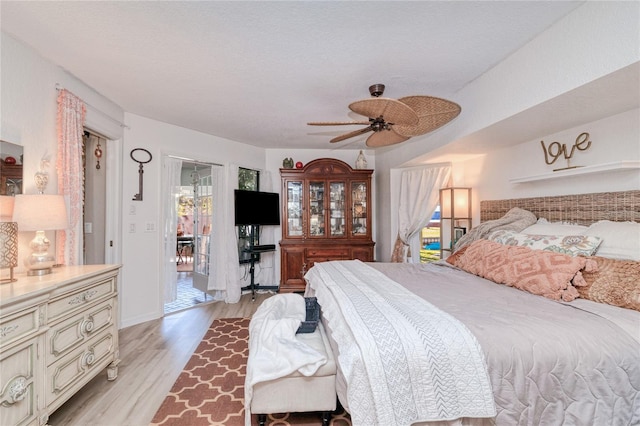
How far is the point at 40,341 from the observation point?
4.69 feet

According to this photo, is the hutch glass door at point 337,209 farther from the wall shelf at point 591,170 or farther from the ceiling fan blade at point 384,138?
the wall shelf at point 591,170

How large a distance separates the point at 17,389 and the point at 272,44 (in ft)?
7.59

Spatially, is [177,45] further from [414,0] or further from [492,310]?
[492,310]

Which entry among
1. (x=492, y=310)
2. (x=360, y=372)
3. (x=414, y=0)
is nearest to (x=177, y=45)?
(x=414, y=0)

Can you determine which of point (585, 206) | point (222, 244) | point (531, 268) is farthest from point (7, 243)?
point (585, 206)

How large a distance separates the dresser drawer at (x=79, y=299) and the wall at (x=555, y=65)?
3148 millimetres

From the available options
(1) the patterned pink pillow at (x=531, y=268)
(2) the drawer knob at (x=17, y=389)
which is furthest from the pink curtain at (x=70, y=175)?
(1) the patterned pink pillow at (x=531, y=268)

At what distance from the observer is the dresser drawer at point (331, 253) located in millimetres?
4188

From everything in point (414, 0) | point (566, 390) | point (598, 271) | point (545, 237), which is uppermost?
point (414, 0)

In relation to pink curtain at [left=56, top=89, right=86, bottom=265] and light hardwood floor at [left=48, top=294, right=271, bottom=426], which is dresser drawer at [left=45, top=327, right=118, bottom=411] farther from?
pink curtain at [left=56, top=89, right=86, bottom=265]

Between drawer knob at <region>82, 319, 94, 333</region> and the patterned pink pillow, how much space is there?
279 cm

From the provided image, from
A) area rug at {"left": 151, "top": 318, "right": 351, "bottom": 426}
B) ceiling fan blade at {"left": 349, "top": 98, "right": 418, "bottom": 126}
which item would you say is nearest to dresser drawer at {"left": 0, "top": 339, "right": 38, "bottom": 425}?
area rug at {"left": 151, "top": 318, "right": 351, "bottom": 426}

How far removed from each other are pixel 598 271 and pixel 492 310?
0.73 metres

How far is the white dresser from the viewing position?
1280mm
